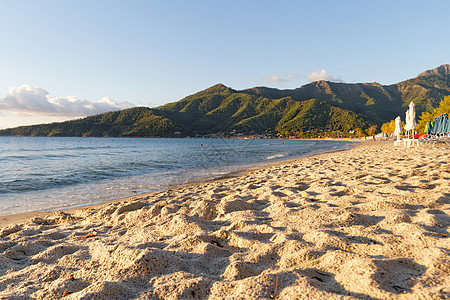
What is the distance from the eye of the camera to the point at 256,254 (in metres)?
2.27

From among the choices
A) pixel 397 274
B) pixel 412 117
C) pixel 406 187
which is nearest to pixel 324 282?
pixel 397 274

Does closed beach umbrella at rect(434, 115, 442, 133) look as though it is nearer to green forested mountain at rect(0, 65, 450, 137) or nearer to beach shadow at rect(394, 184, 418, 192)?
beach shadow at rect(394, 184, 418, 192)

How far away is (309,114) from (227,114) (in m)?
47.8

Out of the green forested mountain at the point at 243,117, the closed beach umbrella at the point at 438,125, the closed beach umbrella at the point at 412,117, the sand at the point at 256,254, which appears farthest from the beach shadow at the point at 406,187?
the green forested mountain at the point at 243,117

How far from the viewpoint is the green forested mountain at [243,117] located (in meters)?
124

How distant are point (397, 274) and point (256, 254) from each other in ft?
3.59

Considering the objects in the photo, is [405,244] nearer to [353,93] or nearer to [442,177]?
[442,177]

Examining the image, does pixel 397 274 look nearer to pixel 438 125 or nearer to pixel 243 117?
pixel 438 125

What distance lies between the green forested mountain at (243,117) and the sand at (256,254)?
119 m

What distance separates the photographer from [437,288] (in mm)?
1474

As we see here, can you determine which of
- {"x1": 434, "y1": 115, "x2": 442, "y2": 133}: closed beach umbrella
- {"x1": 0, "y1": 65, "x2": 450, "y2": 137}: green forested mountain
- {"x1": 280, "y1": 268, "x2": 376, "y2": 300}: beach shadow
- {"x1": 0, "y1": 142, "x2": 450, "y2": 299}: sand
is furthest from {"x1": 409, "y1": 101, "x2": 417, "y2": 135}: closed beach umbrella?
{"x1": 0, "y1": 65, "x2": 450, "y2": 137}: green forested mountain

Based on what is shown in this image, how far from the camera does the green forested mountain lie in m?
124

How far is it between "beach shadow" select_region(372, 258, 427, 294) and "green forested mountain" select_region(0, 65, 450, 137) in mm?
120669

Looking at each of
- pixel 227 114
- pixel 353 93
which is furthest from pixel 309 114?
pixel 353 93
